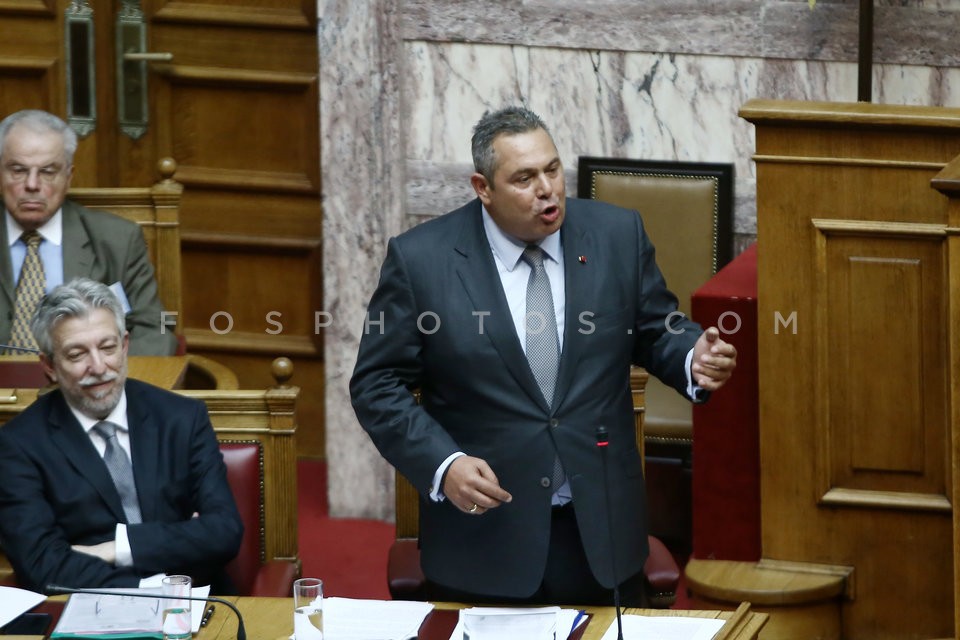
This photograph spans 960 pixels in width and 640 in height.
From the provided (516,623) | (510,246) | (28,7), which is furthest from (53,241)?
(516,623)

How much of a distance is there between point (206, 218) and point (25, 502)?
2.77 metres

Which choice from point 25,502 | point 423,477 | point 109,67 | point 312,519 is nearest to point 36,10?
point 109,67

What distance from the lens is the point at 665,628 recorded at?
9.42 ft

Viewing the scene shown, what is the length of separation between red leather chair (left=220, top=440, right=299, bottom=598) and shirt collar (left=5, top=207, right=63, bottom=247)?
144 cm

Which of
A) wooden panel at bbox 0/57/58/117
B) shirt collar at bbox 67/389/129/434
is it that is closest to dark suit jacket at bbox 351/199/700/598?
shirt collar at bbox 67/389/129/434

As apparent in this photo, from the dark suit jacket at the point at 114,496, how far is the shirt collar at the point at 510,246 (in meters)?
0.72

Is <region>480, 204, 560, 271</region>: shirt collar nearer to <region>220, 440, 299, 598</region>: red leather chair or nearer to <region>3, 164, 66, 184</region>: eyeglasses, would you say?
<region>220, 440, 299, 598</region>: red leather chair

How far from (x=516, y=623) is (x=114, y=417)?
3.60 ft

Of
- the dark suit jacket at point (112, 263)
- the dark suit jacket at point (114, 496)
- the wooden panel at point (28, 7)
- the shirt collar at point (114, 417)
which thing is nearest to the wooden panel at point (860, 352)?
the dark suit jacket at point (114, 496)

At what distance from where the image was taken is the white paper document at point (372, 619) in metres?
2.88

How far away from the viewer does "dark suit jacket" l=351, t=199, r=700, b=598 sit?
3.32 metres

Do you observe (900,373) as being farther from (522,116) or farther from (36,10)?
(36,10)

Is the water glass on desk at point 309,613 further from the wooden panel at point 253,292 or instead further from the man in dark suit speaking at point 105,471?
the wooden panel at point 253,292

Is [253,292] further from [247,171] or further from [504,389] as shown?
[504,389]
